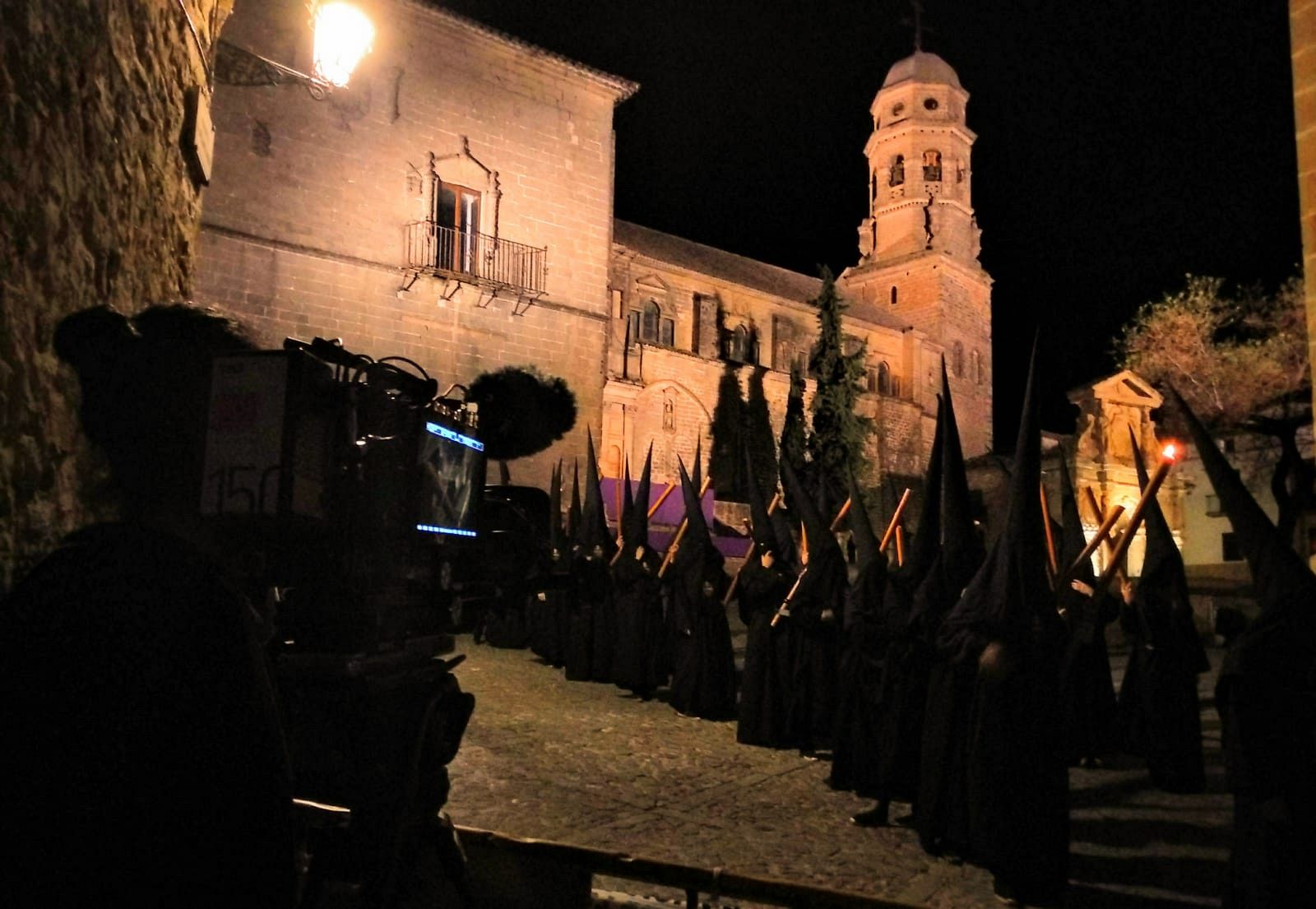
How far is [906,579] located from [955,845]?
6.67 feet

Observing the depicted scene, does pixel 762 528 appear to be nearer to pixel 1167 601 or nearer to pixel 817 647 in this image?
pixel 817 647

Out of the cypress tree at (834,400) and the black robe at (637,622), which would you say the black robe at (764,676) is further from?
the cypress tree at (834,400)

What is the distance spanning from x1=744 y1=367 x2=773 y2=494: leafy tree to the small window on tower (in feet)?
54.0

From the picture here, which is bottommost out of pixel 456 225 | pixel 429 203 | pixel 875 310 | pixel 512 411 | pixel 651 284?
pixel 512 411

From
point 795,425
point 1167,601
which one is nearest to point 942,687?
point 1167,601

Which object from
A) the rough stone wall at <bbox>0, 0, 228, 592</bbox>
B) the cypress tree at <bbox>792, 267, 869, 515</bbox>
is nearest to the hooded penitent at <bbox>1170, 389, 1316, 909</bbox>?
the rough stone wall at <bbox>0, 0, 228, 592</bbox>

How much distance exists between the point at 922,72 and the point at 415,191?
37.4 metres

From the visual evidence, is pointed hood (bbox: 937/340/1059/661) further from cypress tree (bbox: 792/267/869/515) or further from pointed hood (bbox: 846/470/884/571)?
cypress tree (bbox: 792/267/869/515)

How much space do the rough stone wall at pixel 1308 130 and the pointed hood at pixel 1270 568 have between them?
121cm

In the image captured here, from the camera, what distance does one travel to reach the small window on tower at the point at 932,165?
48438 mm

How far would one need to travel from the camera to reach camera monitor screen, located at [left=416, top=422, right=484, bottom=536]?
114 inches

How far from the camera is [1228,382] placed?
2509 centimetres

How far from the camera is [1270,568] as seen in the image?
3.88 metres

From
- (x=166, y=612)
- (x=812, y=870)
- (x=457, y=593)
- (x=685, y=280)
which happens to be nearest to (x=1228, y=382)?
(x=685, y=280)
